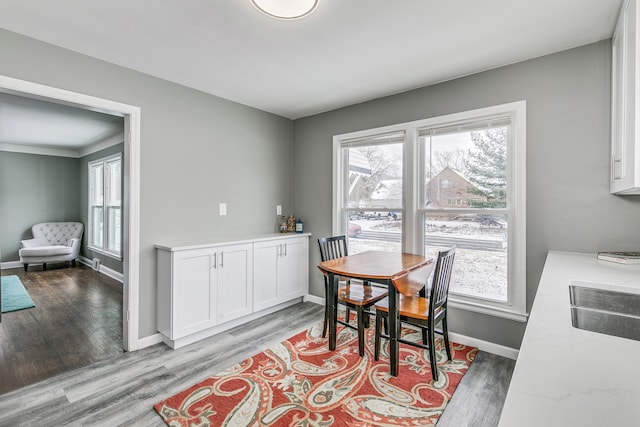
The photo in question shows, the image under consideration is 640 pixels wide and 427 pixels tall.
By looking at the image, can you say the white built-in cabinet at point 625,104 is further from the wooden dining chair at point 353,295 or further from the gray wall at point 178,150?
the gray wall at point 178,150

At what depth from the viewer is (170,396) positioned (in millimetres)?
2057

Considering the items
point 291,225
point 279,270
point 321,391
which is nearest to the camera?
point 321,391

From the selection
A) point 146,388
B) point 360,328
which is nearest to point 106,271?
point 146,388

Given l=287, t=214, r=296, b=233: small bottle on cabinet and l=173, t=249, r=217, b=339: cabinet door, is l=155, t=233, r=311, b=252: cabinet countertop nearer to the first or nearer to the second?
l=173, t=249, r=217, b=339: cabinet door

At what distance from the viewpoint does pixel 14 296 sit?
4.20 meters

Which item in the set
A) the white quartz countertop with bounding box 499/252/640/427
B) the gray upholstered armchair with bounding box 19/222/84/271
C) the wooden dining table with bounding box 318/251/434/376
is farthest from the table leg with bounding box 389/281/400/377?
the gray upholstered armchair with bounding box 19/222/84/271

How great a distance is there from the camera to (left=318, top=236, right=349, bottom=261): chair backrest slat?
301cm

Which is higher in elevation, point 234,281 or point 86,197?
point 86,197

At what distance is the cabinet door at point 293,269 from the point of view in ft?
12.0

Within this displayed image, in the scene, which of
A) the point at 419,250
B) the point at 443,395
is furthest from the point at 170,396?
the point at 419,250

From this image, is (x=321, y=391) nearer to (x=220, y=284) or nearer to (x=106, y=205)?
(x=220, y=284)

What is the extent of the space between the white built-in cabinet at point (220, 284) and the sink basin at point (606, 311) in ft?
8.74

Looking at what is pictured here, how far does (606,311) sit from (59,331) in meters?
4.36

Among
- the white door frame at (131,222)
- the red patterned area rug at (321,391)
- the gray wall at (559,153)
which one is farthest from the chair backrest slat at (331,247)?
the white door frame at (131,222)
